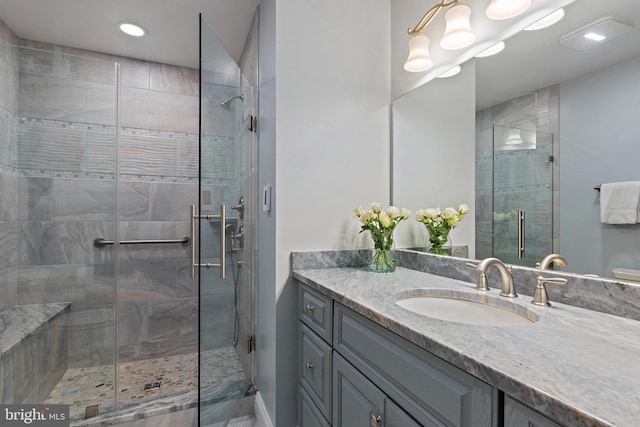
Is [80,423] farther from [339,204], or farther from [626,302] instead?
[626,302]

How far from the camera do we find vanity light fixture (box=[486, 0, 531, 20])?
1119 mm

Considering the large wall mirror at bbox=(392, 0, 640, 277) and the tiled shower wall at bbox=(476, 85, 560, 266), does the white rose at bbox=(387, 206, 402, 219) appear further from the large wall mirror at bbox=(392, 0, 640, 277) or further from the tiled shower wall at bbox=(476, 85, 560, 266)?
the tiled shower wall at bbox=(476, 85, 560, 266)

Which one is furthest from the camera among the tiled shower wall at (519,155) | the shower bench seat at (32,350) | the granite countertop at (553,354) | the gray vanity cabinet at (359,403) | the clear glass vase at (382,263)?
the shower bench seat at (32,350)

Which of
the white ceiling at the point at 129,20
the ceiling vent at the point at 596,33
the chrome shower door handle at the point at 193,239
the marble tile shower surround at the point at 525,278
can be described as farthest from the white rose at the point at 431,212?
the white ceiling at the point at 129,20

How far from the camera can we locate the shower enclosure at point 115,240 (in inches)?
64.0

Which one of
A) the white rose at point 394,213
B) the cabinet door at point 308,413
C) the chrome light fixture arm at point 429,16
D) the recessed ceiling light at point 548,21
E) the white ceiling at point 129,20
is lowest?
the cabinet door at point 308,413

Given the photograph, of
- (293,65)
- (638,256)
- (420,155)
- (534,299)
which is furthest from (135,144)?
(638,256)

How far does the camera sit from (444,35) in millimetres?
1408

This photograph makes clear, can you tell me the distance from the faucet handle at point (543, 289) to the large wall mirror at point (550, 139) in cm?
10

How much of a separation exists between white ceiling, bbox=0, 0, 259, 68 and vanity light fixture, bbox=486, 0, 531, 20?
137 centimetres

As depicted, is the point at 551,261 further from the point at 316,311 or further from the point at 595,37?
the point at 316,311

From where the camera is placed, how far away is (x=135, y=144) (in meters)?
2.62

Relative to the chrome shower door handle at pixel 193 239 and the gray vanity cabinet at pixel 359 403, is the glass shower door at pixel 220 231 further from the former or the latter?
the gray vanity cabinet at pixel 359 403

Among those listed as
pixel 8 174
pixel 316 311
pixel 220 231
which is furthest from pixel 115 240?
pixel 316 311
